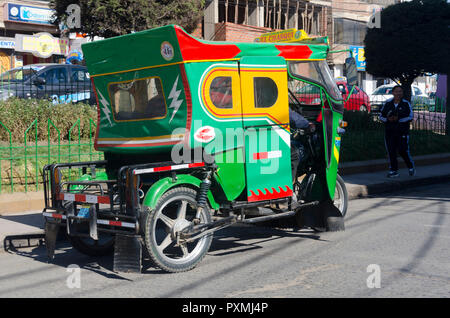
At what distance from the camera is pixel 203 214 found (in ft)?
19.7

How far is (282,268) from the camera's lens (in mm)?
5922

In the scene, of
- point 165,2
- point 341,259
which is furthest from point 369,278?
point 165,2

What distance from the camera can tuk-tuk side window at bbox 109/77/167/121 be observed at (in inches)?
245

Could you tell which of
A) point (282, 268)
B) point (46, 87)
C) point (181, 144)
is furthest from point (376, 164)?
point (181, 144)

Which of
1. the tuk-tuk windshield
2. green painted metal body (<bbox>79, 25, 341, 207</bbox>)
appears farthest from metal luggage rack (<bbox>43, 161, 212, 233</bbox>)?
the tuk-tuk windshield

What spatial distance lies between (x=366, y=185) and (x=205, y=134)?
6444 mm

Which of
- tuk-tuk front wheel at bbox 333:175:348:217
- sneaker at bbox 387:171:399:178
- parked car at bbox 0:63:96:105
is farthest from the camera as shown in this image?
sneaker at bbox 387:171:399:178

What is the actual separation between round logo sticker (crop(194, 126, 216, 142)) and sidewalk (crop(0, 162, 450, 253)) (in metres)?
2.66

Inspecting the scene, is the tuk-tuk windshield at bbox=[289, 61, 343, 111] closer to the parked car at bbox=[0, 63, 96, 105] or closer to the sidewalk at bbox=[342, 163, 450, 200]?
the sidewalk at bbox=[342, 163, 450, 200]

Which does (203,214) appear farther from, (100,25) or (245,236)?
(100,25)

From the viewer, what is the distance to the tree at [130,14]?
56.8 ft

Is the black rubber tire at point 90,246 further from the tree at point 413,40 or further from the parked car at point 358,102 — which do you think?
the parked car at point 358,102

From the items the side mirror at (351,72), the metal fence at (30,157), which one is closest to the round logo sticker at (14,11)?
the metal fence at (30,157)

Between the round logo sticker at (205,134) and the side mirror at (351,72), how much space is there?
2.21 meters
